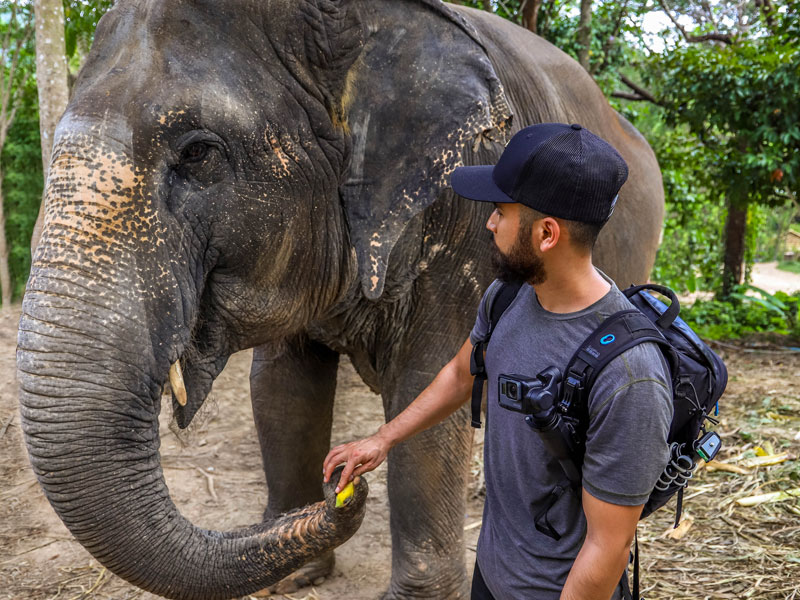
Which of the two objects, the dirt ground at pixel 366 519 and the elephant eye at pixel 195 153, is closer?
the elephant eye at pixel 195 153

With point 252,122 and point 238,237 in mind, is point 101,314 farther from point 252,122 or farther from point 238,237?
point 252,122

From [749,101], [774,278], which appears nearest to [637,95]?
[749,101]

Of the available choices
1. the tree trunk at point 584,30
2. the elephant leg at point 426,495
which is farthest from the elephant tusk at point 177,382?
the tree trunk at point 584,30

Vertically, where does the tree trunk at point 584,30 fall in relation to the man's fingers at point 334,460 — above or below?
above

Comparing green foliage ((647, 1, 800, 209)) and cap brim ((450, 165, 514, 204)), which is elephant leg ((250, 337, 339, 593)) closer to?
cap brim ((450, 165, 514, 204))

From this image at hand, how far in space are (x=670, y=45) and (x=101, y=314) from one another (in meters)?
9.36

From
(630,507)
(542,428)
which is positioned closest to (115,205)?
(542,428)

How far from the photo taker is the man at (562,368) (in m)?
1.57

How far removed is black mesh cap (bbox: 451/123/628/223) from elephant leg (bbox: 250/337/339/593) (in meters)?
Answer: 1.95

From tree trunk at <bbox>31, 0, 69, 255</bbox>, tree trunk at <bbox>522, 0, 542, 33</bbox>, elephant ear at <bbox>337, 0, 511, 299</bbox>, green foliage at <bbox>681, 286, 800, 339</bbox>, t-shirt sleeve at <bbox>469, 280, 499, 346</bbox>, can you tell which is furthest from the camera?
green foliage at <bbox>681, 286, 800, 339</bbox>

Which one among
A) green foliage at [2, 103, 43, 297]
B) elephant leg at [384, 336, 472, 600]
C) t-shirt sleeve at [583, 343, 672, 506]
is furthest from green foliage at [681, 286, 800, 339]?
green foliage at [2, 103, 43, 297]

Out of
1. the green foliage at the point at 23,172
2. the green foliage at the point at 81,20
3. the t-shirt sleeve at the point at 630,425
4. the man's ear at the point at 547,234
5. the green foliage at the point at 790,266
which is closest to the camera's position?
the t-shirt sleeve at the point at 630,425

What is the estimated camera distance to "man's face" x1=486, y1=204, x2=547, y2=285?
1713 millimetres

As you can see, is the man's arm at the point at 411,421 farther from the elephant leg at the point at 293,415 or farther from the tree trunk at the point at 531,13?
the tree trunk at the point at 531,13
